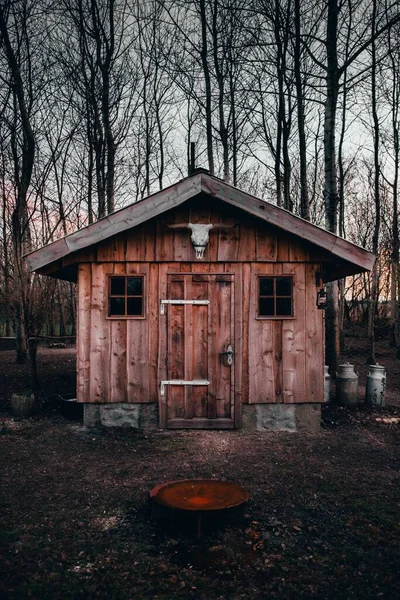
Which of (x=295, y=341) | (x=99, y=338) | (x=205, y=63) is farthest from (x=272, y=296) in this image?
(x=205, y=63)

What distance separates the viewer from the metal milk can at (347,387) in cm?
1030

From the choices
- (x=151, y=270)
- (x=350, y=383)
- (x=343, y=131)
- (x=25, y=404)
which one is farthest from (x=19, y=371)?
(x=343, y=131)

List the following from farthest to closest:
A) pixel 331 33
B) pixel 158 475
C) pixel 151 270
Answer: pixel 331 33
pixel 151 270
pixel 158 475

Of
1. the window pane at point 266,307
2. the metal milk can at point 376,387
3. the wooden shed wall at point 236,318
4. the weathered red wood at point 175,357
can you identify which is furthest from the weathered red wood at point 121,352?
the metal milk can at point 376,387

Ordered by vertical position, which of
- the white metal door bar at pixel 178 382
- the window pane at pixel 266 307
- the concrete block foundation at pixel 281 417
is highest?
the window pane at pixel 266 307

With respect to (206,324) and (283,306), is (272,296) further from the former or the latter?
(206,324)

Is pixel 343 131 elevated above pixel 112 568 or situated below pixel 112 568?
above

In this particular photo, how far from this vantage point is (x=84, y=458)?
7016mm

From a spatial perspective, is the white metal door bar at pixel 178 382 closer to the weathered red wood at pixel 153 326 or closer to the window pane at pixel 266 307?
the weathered red wood at pixel 153 326

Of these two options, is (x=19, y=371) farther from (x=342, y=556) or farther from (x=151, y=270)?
(x=342, y=556)

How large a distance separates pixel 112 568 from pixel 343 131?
18.5m

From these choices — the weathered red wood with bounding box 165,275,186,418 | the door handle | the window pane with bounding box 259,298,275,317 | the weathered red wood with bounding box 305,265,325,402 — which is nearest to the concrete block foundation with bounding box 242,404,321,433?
the weathered red wood with bounding box 305,265,325,402

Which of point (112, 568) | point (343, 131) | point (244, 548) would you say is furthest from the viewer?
point (343, 131)

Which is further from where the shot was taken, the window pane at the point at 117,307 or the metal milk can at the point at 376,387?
the metal milk can at the point at 376,387
